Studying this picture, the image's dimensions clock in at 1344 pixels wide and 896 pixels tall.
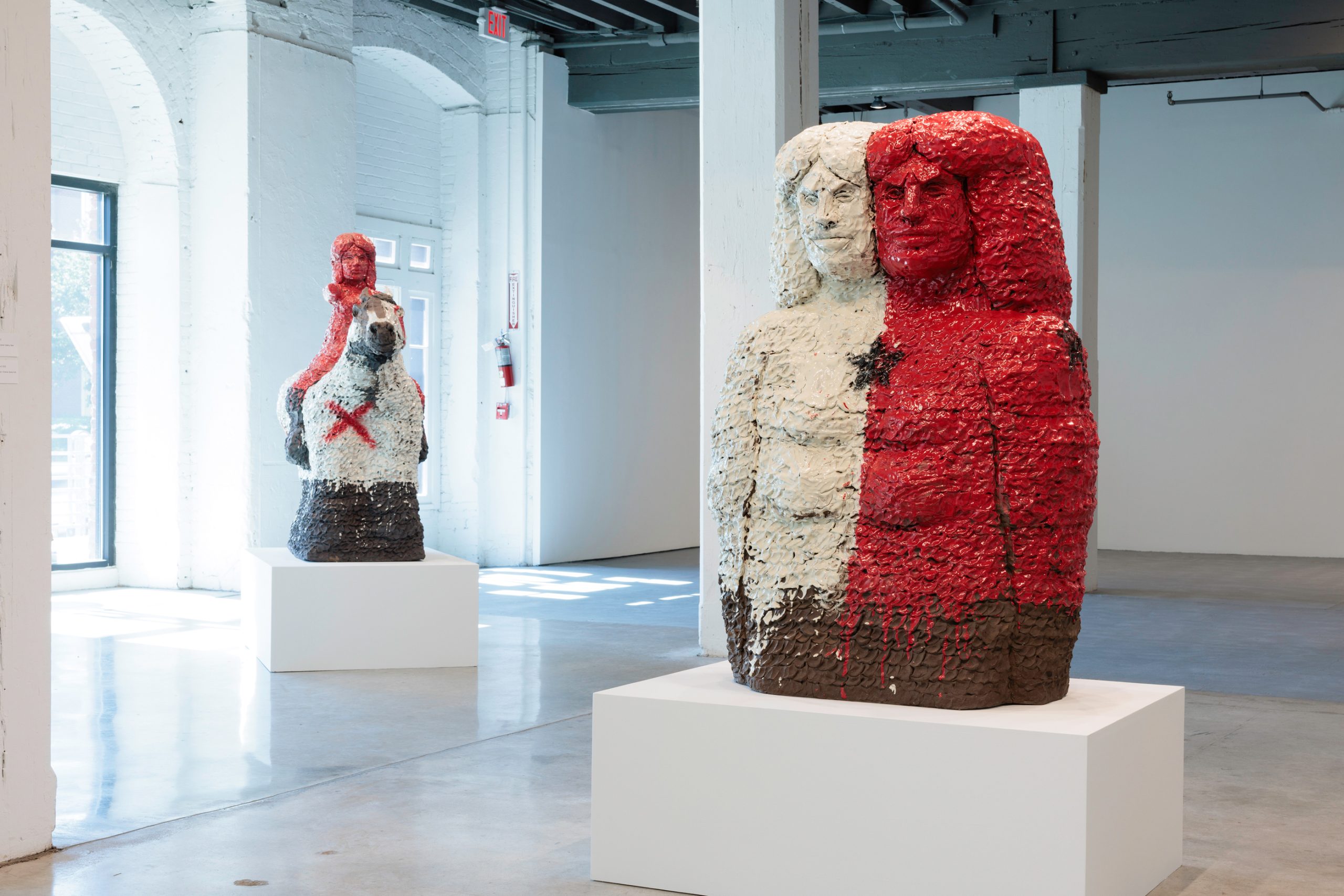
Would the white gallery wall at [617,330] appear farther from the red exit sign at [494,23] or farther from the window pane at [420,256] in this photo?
the window pane at [420,256]

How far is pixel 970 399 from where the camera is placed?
9.73 ft

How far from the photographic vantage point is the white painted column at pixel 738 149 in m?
6.39

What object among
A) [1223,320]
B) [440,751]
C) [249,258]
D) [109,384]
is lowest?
[440,751]

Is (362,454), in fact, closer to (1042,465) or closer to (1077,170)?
(1042,465)

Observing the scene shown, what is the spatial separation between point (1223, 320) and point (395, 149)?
7236 millimetres

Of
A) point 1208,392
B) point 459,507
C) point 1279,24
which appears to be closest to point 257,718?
point 459,507

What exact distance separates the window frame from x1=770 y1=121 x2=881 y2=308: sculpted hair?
715 centimetres

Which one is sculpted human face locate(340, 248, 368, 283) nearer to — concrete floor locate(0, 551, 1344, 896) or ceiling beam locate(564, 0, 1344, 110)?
concrete floor locate(0, 551, 1344, 896)

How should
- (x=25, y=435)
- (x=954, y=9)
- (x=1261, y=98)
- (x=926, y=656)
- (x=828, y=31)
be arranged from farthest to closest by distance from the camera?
(x=1261, y=98) → (x=828, y=31) → (x=954, y=9) → (x=25, y=435) → (x=926, y=656)

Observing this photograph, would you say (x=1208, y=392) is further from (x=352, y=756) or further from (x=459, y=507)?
(x=352, y=756)

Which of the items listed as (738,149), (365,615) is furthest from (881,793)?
(738,149)

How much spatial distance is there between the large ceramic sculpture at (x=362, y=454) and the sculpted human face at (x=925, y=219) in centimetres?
339

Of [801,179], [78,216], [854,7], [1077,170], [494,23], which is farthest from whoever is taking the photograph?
[494,23]

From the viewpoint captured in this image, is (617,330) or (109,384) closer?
(109,384)
